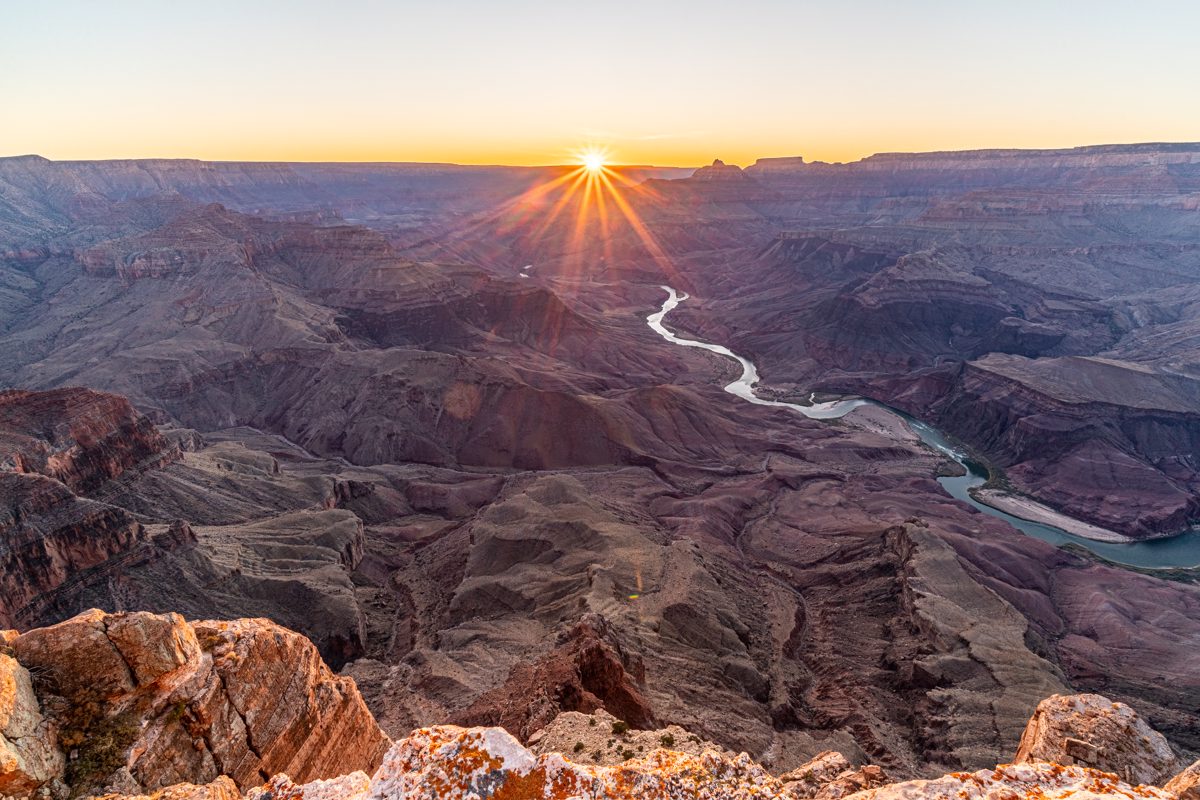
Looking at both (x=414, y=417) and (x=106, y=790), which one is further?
(x=414, y=417)

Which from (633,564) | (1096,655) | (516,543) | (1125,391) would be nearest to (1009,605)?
(1096,655)

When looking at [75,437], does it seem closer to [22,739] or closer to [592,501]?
[592,501]

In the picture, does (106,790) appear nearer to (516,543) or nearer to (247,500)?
(516,543)

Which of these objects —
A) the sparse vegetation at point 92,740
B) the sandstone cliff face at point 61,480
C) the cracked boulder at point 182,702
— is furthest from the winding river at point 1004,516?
the sandstone cliff face at point 61,480

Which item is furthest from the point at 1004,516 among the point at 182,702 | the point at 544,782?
the point at 182,702

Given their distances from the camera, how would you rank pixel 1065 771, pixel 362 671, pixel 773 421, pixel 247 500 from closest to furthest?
pixel 1065 771, pixel 362 671, pixel 247 500, pixel 773 421

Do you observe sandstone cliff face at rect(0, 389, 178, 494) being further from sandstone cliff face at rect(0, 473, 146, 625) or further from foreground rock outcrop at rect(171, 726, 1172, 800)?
foreground rock outcrop at rect(171, 726, 1172, 800)

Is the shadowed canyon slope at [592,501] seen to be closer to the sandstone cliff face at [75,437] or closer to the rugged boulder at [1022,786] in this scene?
the sandstone cliff face at [75,437]
